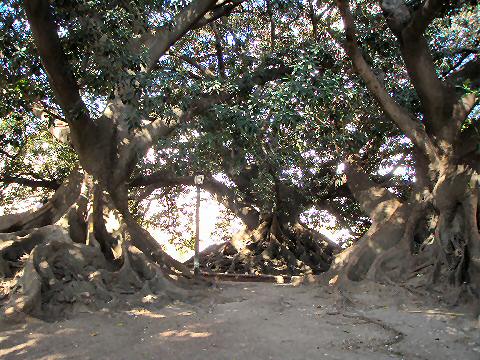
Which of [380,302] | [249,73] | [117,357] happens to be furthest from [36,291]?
[249,73]

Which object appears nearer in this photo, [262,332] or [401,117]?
[262,332]

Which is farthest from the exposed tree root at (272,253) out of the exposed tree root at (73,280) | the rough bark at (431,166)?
the exposed tree root at (73,280)

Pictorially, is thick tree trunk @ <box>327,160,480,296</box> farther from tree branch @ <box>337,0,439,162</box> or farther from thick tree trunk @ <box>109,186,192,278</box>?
thick tree trunk @ <box>109,186,192,278</box>

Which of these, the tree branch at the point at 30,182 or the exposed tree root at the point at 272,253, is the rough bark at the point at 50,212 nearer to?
the tree branch at the point at 30,182

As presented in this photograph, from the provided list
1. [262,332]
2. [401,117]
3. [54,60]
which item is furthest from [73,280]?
[401,117]

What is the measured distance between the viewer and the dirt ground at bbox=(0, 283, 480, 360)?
4.23 metres

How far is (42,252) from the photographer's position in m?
6.41

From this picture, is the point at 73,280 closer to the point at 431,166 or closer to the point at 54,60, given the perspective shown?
the point at 54,60

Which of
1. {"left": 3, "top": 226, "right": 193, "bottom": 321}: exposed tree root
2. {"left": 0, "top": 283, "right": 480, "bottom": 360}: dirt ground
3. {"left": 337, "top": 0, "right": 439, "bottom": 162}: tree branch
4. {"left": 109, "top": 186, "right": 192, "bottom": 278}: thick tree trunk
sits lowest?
{"left": 0, "top": 283, "right": 480, "bottom": 360}: dirt ground

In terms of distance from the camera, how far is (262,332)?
16.9ft

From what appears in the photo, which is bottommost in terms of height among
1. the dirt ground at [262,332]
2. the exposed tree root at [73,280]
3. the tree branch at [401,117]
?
the dirt ground at [262,332]

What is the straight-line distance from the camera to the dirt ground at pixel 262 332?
4.23m

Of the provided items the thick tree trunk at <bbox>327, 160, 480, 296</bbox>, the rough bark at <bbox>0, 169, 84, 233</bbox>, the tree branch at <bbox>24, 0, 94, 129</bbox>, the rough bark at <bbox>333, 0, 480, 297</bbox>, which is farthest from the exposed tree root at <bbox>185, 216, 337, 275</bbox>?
the tree branch at <bbox>24, 0, 94, 129</bbox>

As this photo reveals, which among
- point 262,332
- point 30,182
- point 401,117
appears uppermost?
point 30,182
